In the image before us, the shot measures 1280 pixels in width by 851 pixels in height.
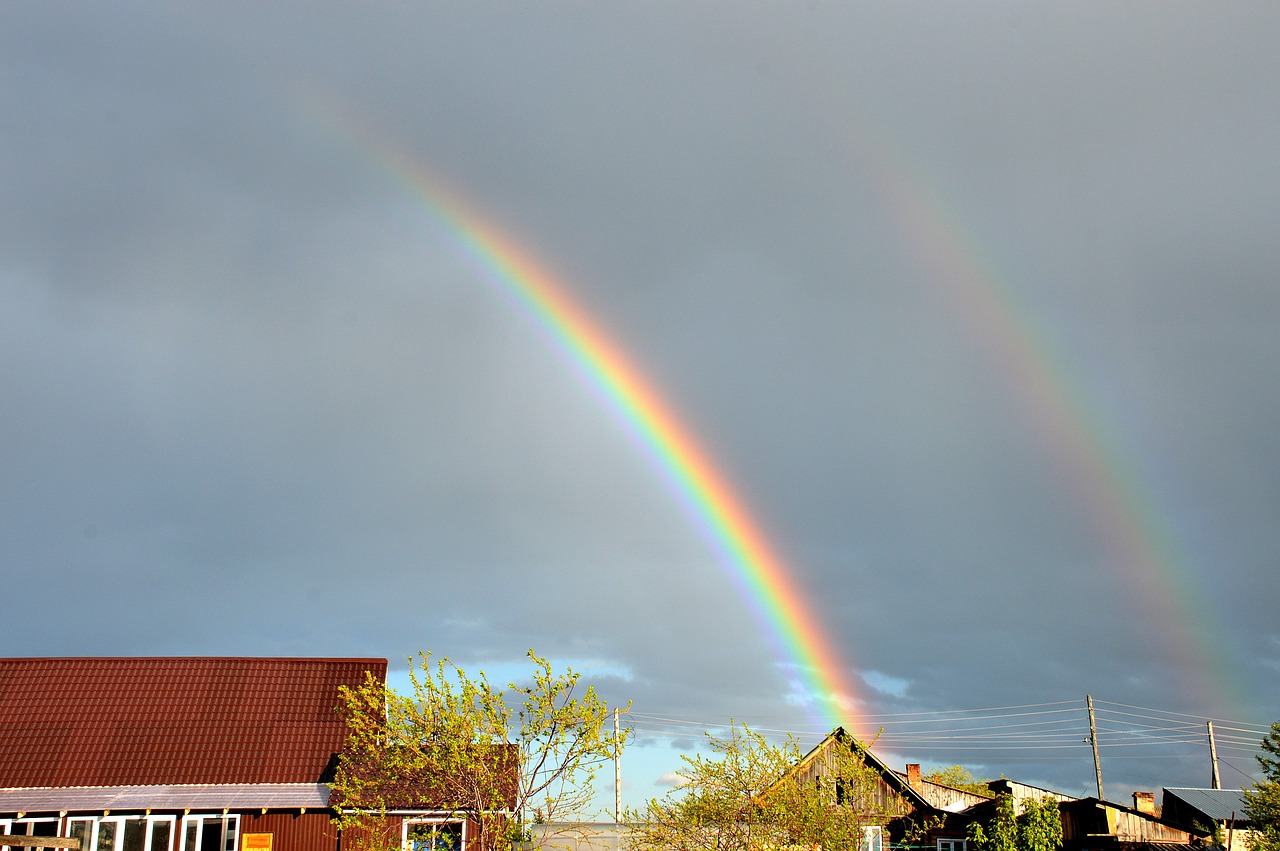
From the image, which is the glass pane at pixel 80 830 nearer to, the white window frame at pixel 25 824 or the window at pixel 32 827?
the white window frame at pixel 25 824

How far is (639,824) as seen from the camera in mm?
31344

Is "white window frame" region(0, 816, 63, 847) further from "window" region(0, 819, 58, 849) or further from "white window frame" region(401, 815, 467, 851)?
"white window frame" region(401, 815, 467, 851)

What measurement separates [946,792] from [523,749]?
47.6 meters

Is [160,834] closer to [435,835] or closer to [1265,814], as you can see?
[435,835]

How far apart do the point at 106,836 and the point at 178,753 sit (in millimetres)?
4356

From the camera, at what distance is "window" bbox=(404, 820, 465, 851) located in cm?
2858

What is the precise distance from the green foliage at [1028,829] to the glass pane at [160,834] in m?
27.3

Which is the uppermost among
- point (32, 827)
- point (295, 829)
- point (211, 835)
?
point (32, 827)

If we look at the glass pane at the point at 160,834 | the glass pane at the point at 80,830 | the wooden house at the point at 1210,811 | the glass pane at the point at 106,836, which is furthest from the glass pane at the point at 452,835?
the wooden house at the point at 1210,811

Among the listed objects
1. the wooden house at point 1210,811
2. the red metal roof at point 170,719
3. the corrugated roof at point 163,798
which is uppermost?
the red metal roof at point 170,719

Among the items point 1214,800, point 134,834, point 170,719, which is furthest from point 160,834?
point 1214,800

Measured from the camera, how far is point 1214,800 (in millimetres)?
50562

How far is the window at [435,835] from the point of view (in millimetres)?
28583

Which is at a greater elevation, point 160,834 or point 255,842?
point 160,834
